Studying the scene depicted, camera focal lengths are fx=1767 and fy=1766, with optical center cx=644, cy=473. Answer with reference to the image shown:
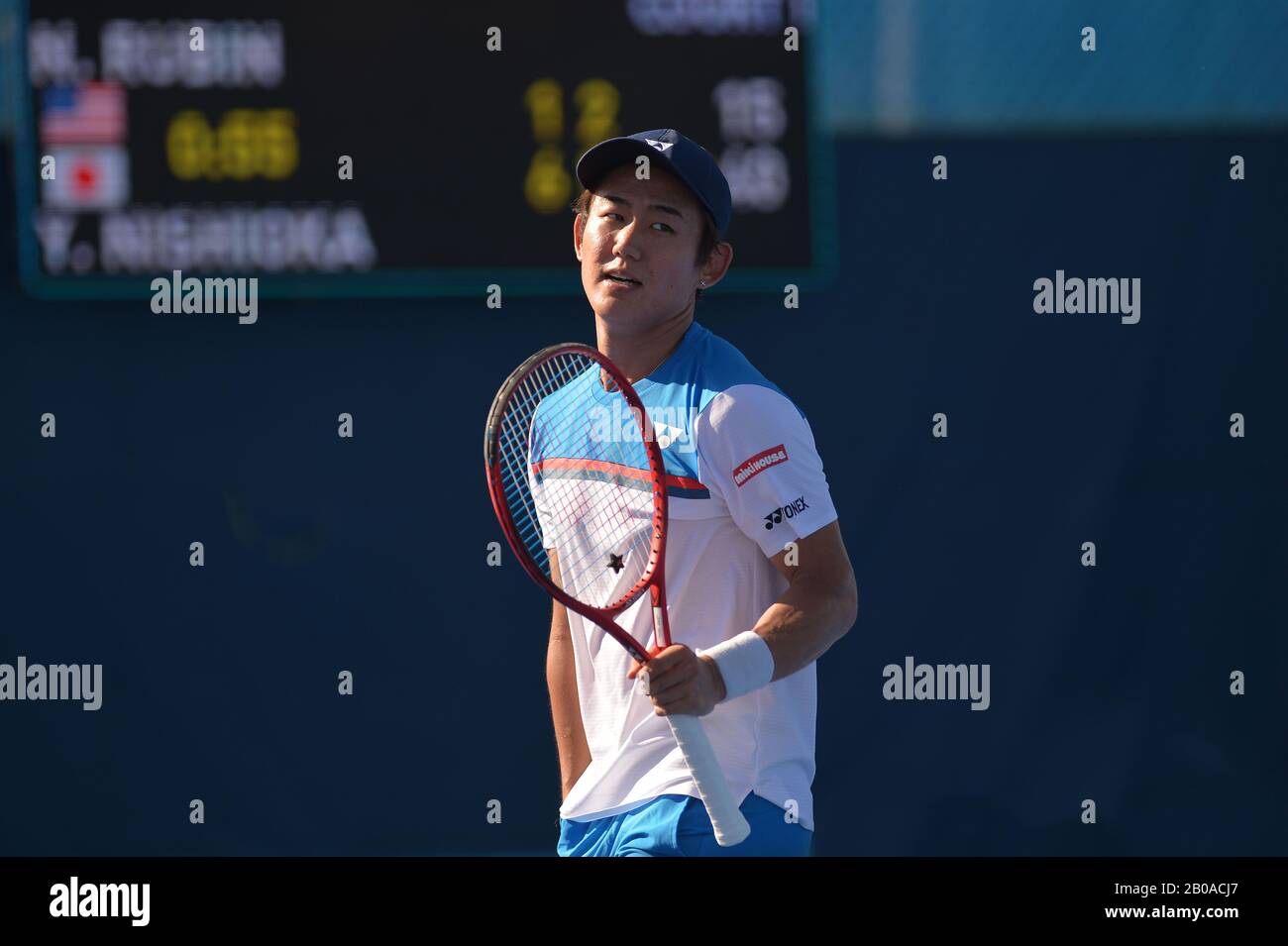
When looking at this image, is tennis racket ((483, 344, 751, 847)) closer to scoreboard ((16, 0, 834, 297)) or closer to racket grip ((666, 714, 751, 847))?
racket grip ((666, 714, 751, 847))

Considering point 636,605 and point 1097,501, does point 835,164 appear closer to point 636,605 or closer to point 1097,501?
point 1097,501

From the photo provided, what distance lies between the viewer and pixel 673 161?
8.61 feet

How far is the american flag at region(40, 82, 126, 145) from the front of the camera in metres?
→ 4.09

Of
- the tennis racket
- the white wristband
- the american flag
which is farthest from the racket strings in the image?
the american flag

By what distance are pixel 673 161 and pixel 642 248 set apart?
5.4 inches

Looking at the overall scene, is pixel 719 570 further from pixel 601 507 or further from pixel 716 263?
pixel 716 263

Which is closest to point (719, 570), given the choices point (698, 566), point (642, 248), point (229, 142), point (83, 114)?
point (698, 566)

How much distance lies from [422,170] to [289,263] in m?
0.38

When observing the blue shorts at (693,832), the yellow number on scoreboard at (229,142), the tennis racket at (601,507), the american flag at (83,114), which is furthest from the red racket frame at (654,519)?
the american flag at (83,114)

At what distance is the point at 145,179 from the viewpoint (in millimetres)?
4102

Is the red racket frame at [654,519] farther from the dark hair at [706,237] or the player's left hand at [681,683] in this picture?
the dark hair at [706,237]
